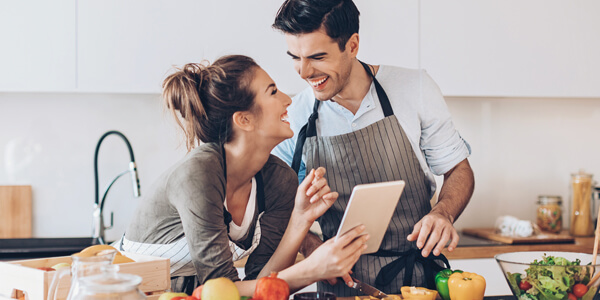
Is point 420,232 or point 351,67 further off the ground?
point 351,67

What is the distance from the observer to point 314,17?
6.11 feet

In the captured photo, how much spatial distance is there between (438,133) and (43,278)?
1.32 metres

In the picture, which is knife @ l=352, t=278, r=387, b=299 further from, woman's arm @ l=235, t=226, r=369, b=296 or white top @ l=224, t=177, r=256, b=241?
white top @ l=224, t=177, r=256, b=241

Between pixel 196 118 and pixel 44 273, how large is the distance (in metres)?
0.63

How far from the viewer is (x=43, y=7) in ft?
8.85

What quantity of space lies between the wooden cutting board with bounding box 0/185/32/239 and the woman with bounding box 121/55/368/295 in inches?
56.2

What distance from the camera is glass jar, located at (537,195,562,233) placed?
310 centimetres

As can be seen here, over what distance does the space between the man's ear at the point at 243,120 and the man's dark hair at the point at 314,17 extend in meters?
0.33

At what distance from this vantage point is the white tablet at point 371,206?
139 centimetres

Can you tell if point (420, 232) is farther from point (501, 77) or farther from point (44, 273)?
point (501, 77)

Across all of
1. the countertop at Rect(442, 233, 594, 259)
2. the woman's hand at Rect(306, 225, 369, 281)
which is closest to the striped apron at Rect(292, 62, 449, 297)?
the woman's hand at Rect(306, 225, 369, 281)

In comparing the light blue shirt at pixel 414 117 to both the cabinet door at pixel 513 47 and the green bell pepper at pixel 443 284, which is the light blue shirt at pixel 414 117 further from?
the cabinet door at pixel 513 47

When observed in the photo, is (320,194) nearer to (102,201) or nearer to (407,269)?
(407,269)

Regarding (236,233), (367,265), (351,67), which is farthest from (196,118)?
(367,265)
